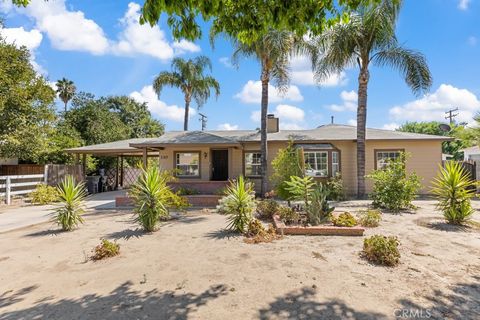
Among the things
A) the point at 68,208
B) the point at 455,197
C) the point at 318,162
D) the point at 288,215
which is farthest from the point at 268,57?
the point at 68,208

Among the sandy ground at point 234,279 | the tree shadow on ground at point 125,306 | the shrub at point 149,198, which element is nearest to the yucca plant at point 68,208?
the sandy ground at point 234,279

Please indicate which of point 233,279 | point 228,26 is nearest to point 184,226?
point 233,279

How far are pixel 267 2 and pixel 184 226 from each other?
6231mm

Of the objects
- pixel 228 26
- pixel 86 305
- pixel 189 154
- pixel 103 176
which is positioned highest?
pixel 228 26

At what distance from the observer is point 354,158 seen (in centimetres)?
1555

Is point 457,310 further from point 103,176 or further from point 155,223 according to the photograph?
point 103,176

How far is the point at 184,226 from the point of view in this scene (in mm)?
8234

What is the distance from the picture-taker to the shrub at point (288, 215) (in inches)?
309

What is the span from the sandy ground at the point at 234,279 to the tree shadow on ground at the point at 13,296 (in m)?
0.03

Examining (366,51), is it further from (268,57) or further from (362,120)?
(268,57)

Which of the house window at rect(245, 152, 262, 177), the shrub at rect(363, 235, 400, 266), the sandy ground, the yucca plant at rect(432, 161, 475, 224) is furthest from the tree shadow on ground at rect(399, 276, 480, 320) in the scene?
the house window at rect(245, 152, 262, 177)

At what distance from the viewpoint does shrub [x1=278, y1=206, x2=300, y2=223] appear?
7836 millimetres

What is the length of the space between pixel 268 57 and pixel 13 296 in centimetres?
1262

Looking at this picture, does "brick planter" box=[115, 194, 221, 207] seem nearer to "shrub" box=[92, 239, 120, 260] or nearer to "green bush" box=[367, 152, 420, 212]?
"green bush" box=[367, 152, 420, 212]
